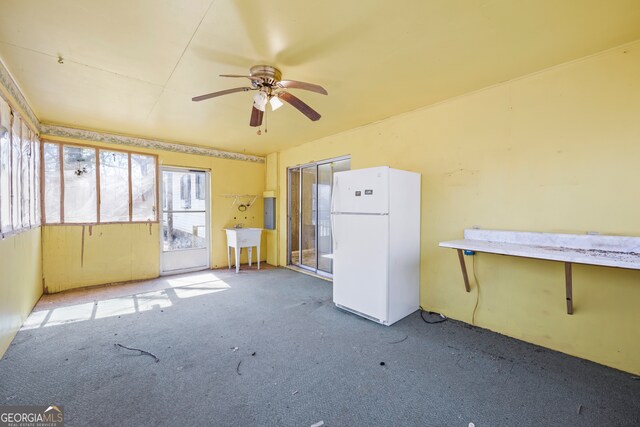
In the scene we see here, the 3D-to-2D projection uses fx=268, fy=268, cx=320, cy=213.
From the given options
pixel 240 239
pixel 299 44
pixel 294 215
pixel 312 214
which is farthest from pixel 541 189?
pixel 240 239

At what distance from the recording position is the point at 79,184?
13.0 feet

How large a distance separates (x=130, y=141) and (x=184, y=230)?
1720 mm

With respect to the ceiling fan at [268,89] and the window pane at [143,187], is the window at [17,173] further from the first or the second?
the ceiling fan at [268,89]

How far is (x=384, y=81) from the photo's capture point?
99.3 inches

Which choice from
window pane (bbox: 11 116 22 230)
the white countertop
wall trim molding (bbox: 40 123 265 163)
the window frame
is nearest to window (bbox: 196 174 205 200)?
wall trim molding (bbox: 40 123 265 163)

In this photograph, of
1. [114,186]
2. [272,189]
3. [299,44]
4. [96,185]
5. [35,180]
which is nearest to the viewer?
[299,44]

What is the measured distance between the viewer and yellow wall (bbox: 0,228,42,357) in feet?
7.23

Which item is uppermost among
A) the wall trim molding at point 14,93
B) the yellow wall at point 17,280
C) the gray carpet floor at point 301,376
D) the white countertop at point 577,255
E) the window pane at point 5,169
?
the wall trim molding at point 14,93

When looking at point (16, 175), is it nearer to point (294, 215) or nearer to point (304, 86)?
point (304, 86)

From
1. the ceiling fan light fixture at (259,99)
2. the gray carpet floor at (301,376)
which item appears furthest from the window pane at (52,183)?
the ceiling fan light fixture at (259,99)

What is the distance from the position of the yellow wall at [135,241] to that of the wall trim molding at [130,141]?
0.26 feet

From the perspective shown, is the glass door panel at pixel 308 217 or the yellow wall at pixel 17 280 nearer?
the yellow wall at pixel 17 280

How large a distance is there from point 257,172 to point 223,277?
92.4 inches

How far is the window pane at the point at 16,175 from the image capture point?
2471mm
